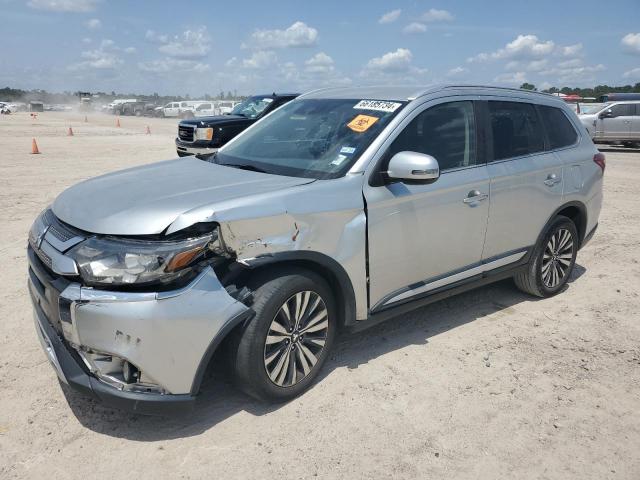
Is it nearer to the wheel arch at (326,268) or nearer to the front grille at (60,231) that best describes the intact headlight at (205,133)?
the front grille at (60,231)

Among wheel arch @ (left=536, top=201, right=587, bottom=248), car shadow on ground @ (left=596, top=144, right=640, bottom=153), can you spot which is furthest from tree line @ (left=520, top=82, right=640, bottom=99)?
wheel arch @ (left=536, top=201, right=587, bottom=248)

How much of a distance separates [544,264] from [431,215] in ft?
6.00

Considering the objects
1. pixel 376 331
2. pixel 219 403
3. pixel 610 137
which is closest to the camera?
pixel 219 403

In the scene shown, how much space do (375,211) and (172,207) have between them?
4.17 feet

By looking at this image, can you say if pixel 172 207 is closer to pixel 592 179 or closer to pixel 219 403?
pixel 219 403

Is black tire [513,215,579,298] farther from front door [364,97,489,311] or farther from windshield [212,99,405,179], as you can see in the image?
windshield [212,99,405,179]

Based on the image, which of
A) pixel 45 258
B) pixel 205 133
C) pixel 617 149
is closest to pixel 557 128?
pixel 45 258

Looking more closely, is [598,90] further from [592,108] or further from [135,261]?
[135,261]

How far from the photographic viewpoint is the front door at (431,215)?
355 centimetres

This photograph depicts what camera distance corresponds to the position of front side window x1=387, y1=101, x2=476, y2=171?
3.74 metres

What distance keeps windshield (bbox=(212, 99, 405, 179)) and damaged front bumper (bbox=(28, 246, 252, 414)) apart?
3.85ft

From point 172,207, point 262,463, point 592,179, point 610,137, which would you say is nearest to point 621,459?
point 262,463

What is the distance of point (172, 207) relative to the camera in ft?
9.43

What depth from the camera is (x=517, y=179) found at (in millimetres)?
4395
